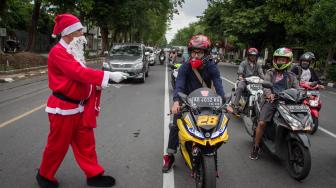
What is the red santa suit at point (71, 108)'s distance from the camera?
3.88 metres

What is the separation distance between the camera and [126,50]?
1820 cm

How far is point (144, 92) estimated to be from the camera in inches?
528

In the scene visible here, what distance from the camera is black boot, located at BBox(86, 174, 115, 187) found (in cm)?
437

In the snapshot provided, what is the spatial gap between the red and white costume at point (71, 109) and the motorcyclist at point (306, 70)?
4893 millimetres

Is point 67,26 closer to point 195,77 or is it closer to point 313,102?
point 195,77

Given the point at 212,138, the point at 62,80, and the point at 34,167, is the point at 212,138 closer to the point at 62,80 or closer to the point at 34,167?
the point at 62,80

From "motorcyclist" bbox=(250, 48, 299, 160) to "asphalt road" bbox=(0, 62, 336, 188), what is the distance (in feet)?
1.54

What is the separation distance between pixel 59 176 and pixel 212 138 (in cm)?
203

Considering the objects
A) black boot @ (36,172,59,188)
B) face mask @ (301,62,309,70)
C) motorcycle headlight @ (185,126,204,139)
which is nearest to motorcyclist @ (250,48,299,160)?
motorcycle headlight @ (185,126,204,139)

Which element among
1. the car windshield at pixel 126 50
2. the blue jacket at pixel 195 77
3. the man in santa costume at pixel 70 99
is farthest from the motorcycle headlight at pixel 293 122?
the car windshield at pixel 126 50

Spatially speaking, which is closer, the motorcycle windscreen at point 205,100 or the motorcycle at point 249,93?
the motorcycle windscreen at point 205,100

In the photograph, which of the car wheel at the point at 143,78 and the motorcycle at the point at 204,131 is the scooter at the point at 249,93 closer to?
the motorcycle at the point at 204,131

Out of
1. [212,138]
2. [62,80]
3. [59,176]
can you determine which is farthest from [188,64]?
[59,176]

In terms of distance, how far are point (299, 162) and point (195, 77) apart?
1722 mm
